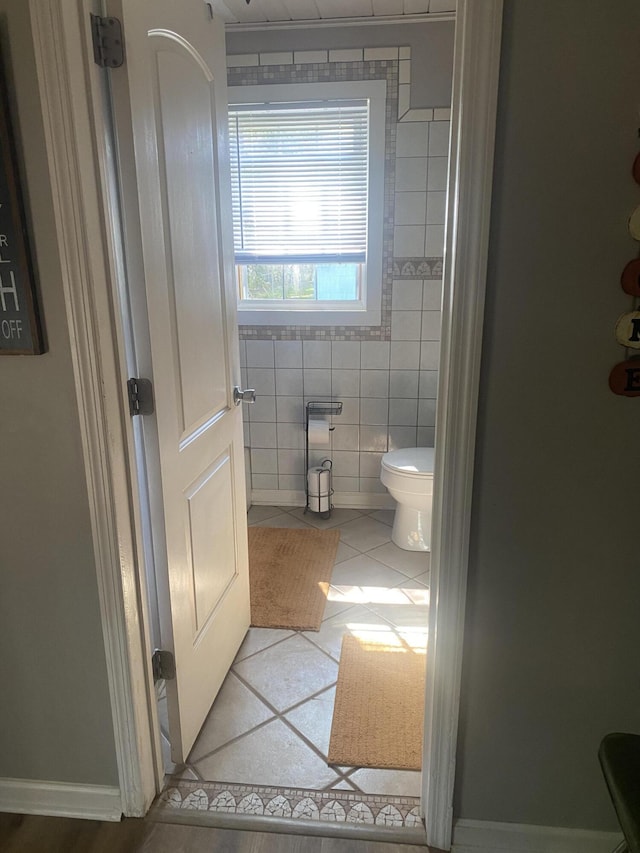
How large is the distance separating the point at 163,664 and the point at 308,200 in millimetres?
2353

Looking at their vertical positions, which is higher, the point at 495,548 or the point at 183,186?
the point at 183,186

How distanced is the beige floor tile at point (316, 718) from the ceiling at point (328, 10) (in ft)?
9.07

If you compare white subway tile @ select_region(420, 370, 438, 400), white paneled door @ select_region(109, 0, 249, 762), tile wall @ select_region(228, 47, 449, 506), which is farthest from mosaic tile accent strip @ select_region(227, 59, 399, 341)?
white paneled door @ select_region(109, 0, 249, 762)

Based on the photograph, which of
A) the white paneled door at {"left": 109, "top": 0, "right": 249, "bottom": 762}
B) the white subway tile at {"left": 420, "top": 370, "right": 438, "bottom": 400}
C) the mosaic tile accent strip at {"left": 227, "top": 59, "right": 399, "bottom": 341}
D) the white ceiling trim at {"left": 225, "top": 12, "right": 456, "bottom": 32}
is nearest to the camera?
the white paneled door at {"left": 109, "top": 0, "right": 249, "bottom": 762}

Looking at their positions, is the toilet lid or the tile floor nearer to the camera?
the tile floor

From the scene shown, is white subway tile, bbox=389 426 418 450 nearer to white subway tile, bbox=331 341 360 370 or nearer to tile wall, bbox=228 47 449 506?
tile wall, bbox=228 47 449 506

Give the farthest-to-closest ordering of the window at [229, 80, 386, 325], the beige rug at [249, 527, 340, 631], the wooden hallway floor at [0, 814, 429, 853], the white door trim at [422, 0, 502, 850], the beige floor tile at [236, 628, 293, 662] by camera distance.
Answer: the window at [229, 80, 386, 325] → the beige rug at [249, 527, 340, 631] → the beige floor tile at [236, 628, 293, 662] → the wooden hallway floor at [0, 814, 429, 853] → the white door trim at [422, 0, 502, 850]

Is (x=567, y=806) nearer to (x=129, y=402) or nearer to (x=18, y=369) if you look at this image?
(x=129, y=402)

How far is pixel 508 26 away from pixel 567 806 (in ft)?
5.40

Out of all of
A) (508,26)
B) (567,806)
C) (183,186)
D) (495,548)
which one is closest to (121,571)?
(495,548)

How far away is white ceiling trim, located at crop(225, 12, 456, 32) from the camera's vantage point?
2.65 metres

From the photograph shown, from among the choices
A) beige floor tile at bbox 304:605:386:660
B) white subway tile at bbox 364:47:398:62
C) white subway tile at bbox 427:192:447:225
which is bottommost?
beige floor tile at bbox 304:605:386:660

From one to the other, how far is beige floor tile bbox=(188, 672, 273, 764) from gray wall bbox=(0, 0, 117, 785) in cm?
32

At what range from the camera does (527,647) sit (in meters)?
1.31
